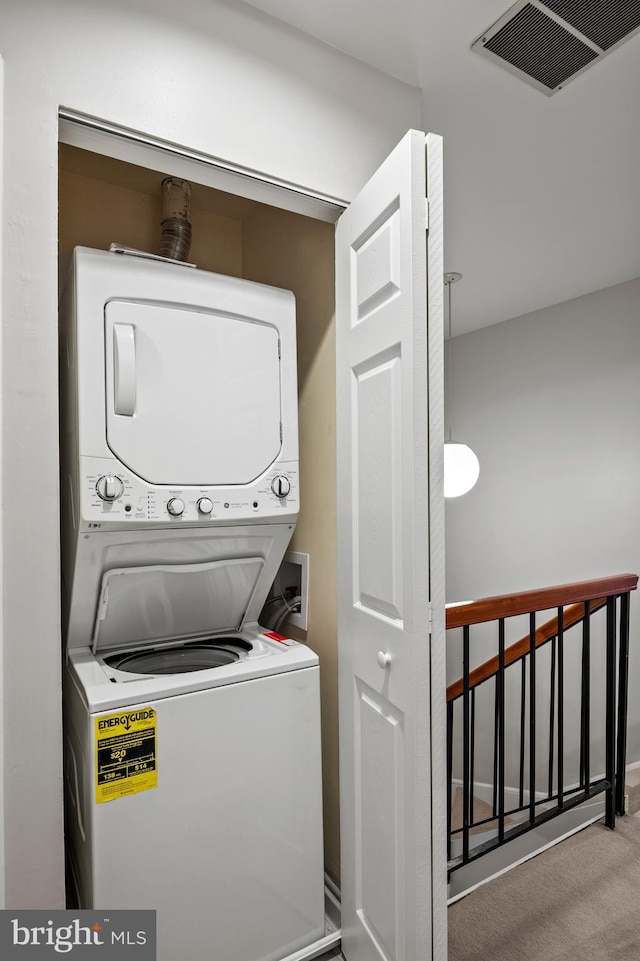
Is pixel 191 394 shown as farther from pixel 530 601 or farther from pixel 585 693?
pixel 585 693

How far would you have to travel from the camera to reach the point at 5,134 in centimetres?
119

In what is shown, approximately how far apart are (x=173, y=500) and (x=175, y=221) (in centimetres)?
106

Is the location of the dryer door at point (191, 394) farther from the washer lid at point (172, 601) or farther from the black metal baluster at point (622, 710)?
the black metal baluster at point (622, 710)

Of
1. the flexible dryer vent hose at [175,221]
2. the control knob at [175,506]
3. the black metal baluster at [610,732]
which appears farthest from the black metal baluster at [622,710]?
the flexible dryer vent hose at [175,221]

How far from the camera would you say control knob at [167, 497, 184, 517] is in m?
1.53

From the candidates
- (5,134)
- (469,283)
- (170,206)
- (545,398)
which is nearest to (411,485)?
(5,134)

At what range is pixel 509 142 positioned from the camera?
2.09m

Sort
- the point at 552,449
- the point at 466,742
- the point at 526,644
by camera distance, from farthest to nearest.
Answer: the point at 552,449 < the point at 526,644 < the point at 466,742

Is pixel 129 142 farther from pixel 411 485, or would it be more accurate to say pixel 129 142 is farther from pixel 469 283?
pixel 469 283

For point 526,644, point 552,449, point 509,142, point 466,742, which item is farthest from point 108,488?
point 552,449

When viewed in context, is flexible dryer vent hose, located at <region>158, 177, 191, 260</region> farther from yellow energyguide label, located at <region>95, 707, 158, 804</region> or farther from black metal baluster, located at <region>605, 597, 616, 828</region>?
black metal baluster, located at <region>605, 597, 616, 828</region>

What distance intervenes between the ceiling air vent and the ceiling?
0.04m

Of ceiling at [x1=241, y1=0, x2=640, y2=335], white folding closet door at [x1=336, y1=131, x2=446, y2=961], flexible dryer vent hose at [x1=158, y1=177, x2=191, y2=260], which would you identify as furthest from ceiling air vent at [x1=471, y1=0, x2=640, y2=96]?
flexible dryer vent hose at [x1=158, y1=177, x2=191, y2=260]

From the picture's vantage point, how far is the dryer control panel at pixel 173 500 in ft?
4.69
